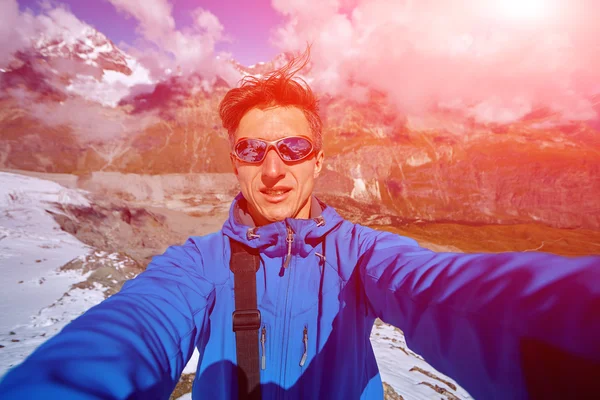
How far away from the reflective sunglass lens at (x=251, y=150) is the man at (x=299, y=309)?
0.4 inches

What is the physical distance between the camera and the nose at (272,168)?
2078mm

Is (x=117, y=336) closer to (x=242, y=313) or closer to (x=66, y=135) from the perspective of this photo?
(x=242, y=313)

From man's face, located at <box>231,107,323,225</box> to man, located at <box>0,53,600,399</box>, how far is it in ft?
0.03

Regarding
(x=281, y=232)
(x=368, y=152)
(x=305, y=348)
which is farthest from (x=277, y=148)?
(x=368, y=152)

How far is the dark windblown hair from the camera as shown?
2283 millimetres

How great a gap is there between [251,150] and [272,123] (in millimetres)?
288

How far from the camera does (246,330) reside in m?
1.60

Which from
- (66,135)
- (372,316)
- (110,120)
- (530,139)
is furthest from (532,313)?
(530,139)

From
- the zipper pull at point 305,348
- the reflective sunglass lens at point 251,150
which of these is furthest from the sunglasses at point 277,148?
the zipper pull at point 305,348

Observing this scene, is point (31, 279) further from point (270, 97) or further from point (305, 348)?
point (305, 348)

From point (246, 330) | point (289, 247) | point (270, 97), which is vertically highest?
point (270, 97)

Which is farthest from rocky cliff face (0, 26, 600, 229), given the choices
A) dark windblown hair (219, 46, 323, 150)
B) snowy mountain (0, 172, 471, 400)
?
dark windblown hair (219, 46, 323, 150)

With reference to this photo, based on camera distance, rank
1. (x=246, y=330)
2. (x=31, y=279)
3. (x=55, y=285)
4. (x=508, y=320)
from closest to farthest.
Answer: (x=508, y=320), (x=246, y=330), (x=55, y=285), (x=31, y=279)

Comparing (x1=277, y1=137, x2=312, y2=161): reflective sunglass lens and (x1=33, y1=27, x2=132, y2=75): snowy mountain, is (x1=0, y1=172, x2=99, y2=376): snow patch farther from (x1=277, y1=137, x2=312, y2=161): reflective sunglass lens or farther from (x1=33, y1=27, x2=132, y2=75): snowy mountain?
(x1=33, y1=27, x2=132, y2=75): snowy mountain
